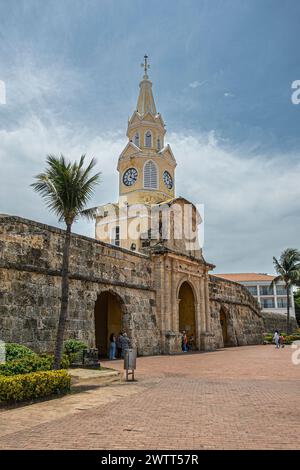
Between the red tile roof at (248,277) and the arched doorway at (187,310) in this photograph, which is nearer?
the arched doorway at (187,310)

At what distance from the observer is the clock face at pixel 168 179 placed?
31125 mm

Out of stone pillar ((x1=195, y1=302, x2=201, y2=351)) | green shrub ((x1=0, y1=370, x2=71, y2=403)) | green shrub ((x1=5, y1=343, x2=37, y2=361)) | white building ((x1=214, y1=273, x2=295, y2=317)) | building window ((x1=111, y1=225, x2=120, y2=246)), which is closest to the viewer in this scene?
green shrub ((x1=0, y1=370, x2=71, y2=403))

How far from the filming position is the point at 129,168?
102 feet

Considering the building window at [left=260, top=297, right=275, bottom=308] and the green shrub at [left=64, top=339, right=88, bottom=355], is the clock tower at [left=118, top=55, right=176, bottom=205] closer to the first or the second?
the green shrub at [left=64, top=339, right=88, bottom=355]

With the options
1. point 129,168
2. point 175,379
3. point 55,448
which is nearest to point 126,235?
point 129,168

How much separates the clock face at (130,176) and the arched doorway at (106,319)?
35.3 ft

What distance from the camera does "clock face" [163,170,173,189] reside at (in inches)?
1225

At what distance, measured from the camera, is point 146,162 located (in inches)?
1195

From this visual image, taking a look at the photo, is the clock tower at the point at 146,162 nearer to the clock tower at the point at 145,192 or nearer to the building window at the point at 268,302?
the clock tower at the point at 145,192

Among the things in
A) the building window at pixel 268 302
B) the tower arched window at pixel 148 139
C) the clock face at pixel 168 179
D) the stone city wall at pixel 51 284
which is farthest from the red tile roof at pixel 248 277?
the stone city wall at pixel 51 284

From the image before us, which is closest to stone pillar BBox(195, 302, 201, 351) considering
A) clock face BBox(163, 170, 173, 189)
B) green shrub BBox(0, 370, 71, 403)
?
clock face BBox(163, 170, 173, 189)

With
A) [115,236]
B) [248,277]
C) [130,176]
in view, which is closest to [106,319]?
[115,236]
